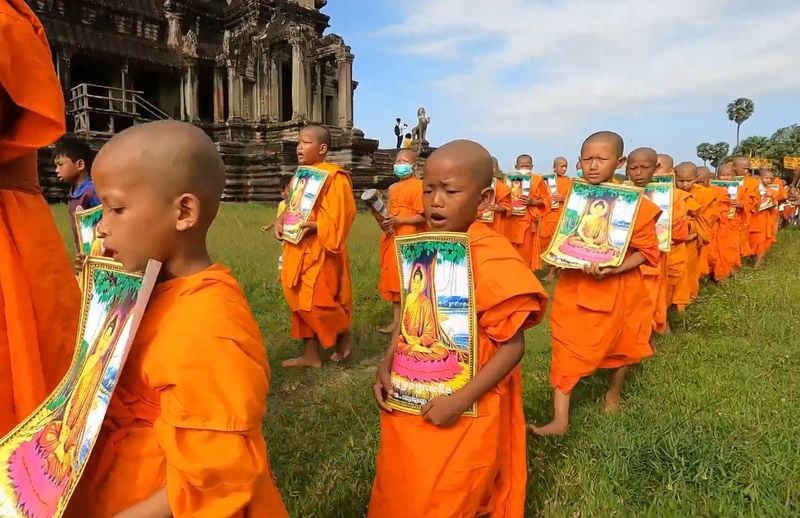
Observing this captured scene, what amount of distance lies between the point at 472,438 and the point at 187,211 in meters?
1.29

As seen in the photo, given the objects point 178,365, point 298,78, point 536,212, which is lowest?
point 536,212

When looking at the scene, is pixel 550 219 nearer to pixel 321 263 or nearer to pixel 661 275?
pixel 661 275

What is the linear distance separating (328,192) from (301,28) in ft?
56.7

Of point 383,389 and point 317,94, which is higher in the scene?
point 317,94

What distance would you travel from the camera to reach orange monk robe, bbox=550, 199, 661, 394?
3.66 m

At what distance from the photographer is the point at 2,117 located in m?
1.80

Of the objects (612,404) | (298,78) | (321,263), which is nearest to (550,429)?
(612,404)

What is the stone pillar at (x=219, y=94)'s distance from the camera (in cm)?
2145

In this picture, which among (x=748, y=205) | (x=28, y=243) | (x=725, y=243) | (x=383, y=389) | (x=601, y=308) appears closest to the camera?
(x=28, y=243)

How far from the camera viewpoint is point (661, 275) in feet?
16.6

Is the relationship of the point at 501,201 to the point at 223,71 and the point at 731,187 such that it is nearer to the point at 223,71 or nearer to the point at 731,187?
the point at 731,187

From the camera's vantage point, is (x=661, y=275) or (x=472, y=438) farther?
(x=661, y=275)

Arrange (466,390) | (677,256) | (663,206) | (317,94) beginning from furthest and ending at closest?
(317,94)
(677,256)
(663,206)
(466,390)

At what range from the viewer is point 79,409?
127cm
